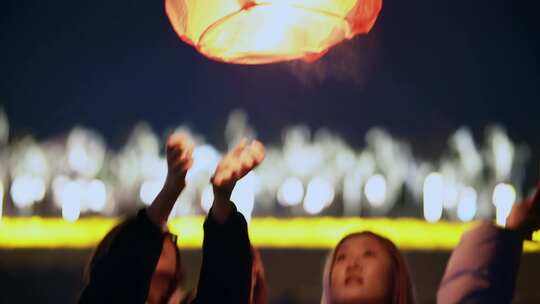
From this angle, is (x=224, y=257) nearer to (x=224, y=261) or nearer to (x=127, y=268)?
(x=224, y=261)

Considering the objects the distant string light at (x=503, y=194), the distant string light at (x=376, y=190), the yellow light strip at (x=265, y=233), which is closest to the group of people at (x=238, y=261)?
the yellow light strip at (x=265, y=233)

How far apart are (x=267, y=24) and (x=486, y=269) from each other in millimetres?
783

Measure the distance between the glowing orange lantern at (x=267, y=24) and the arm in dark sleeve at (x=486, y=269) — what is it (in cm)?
59

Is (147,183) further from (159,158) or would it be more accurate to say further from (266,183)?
(266,183)

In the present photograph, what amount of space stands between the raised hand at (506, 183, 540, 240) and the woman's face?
31 cm

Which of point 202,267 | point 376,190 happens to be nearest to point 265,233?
point 376,190

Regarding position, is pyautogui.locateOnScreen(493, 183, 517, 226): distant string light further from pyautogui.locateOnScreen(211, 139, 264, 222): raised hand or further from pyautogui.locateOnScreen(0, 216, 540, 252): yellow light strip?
pyautogui.locateOnScreen(211, 139, 264, 222): raised hand

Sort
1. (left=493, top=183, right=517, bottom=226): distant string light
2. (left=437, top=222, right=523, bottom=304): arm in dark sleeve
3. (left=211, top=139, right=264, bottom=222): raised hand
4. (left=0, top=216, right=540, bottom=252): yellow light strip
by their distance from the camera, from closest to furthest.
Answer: (left=211, top=139, right=264, bottom=222): raised hand
(left=437, top=222, right=523, bottom=304): arm in dark sleeve
(left=0, top=216, right=540, bottom=252): yellow light strip
(left=493, top=183, right=517, bottom=226): distant string light

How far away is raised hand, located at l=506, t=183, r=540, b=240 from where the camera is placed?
2.10m

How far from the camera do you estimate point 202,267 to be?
1.74m

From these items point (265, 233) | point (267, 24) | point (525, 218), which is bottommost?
point (265, 233)

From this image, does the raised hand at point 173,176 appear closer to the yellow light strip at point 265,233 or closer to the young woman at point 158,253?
Result: the young woman at point 158,253

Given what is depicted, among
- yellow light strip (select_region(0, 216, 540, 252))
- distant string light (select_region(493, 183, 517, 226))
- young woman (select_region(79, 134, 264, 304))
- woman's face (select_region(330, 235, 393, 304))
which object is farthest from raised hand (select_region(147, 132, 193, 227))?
distant string light (select_region(493, 183, 517, 226))

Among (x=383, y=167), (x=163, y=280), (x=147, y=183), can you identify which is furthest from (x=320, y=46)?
(x=383, y=167)
